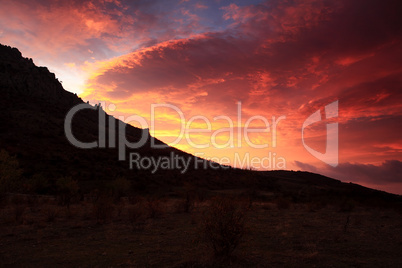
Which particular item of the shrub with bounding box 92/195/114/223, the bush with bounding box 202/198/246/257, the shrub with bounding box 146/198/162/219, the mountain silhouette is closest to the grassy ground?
the shrub with bounding box 92/195/114/223

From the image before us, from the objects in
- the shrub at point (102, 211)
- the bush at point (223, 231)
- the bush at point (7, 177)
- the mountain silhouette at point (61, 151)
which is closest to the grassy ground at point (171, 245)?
the shrub at point (102, 211)

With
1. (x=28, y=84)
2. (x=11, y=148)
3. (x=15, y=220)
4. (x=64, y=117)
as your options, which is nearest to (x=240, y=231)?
(x=15, y=220)

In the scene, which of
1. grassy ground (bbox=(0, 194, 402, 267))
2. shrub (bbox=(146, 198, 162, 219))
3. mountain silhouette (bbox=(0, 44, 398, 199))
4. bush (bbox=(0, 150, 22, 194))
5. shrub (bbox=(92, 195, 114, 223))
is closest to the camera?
grassy ground (bbox=(0, 194, 402, 267))

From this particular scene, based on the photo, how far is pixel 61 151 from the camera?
46.1m

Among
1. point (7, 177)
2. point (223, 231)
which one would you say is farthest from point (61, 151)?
point (223, 231)

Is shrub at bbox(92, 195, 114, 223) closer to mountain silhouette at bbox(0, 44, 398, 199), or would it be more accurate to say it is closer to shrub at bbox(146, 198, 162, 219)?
shrub at bbox(146, 198, 162, 219)

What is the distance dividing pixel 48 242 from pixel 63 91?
9058cm

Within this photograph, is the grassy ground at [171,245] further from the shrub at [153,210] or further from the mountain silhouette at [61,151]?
the mountain silhouette at [61,151]

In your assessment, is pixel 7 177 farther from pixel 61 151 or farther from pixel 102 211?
pixel 61 151

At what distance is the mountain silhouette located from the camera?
39344mm

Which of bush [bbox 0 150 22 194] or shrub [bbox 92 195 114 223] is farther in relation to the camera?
bush [bbox 0 150 22 194]

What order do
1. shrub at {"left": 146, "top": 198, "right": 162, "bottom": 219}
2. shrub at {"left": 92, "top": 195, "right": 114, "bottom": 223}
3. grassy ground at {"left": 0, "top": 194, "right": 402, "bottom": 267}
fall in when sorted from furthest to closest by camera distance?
shrub at {"left": 146, "top": 198, "right": 162, "bottom": 219} → shrub at {"left": 92, "top": 195, "right": 114, "bottom": 223} → grassy ground at {"left": 0, "top": 194, "right": 402, "bottom": 267}

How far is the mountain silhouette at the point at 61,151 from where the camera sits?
39.3m

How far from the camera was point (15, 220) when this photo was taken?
13.9 meters
